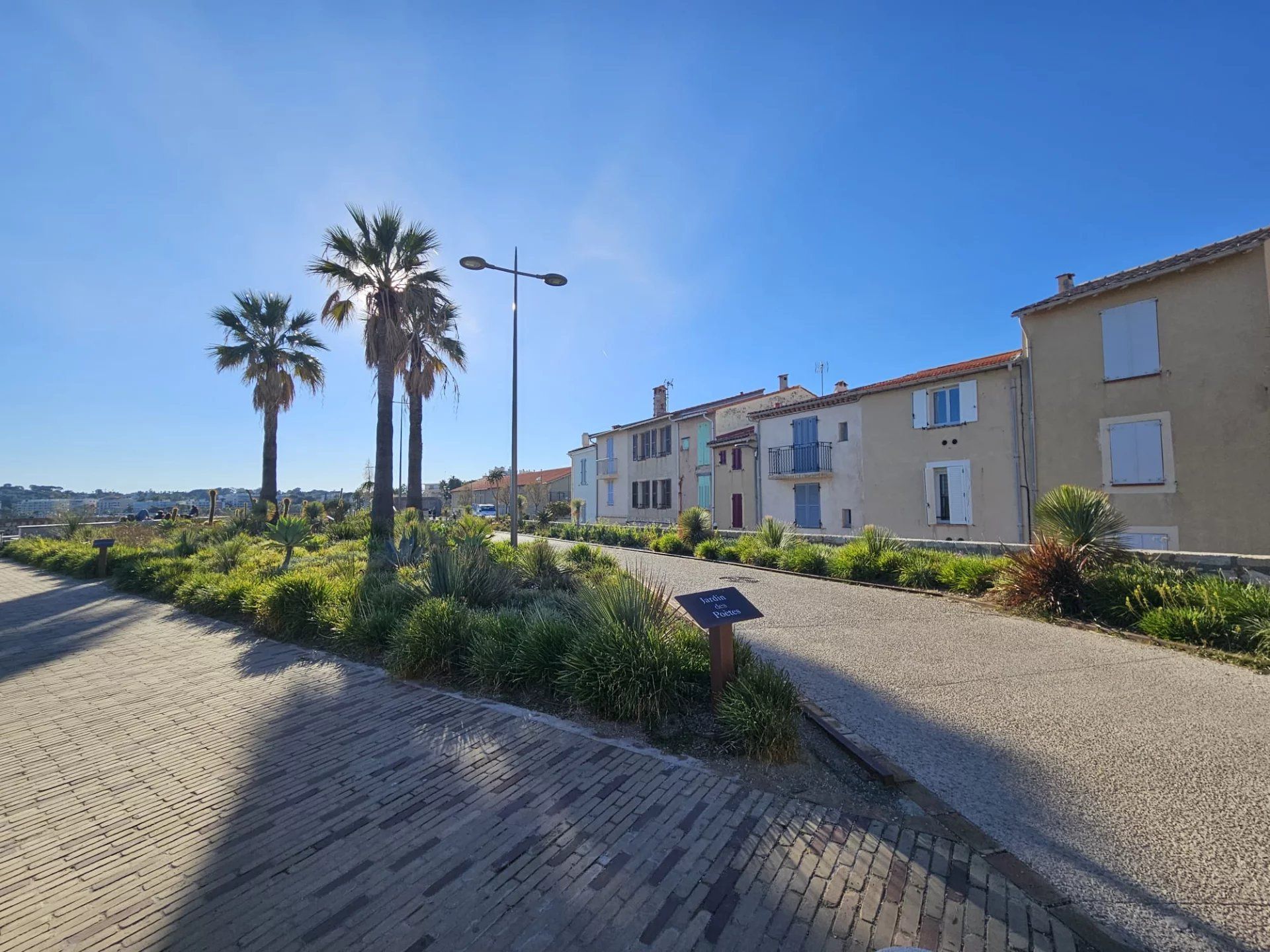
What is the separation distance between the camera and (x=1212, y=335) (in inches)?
491

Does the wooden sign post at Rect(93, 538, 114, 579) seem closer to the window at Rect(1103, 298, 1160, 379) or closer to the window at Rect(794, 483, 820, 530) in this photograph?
the window at Rect(794, 483, 820, 530)

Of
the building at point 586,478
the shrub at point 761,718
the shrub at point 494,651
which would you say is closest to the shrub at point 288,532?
the shrub at point 494,651

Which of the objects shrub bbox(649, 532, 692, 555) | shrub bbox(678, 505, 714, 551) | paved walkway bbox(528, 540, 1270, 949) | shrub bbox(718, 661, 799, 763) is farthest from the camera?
shrub bbox(649, 532, 692, 555)

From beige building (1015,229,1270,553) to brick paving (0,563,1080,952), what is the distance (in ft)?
49.6

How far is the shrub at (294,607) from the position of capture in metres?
7.18

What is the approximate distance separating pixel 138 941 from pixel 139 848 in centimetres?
86

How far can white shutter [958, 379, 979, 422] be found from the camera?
17.0 metres

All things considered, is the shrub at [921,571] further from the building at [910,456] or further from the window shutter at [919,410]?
the window shutter at [919,410]

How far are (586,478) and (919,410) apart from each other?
84.3 ft

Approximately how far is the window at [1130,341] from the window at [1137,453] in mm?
1305

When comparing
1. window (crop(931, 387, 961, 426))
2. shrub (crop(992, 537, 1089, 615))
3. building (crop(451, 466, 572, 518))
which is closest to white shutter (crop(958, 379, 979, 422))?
window (crop(931, 387, 961, 426))

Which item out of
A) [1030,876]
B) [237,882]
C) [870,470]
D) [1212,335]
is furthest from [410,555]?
[1212,335]

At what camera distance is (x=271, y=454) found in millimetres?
23281

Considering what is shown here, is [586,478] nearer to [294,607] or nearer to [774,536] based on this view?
[774,536]
